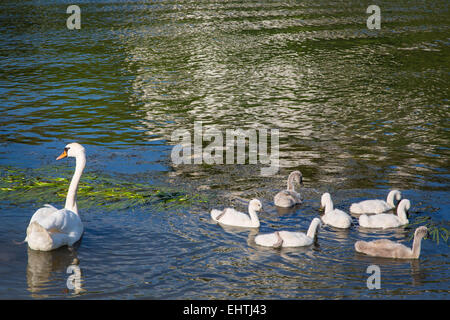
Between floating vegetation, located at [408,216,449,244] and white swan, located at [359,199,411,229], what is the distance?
295mm

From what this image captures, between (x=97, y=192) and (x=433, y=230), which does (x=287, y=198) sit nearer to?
(x=433, y=230)

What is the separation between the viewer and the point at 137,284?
34.9 feet

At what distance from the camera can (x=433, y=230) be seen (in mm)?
12602

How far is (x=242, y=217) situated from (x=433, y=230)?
3.79m

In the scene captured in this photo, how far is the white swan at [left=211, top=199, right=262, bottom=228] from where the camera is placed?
12812 millimetres

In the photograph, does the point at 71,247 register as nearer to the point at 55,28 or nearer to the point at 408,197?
the point at 408,197

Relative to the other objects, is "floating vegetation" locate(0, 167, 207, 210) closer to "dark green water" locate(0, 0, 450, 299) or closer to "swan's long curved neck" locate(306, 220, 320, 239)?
"dark green water" locate(0, 0, 450, 299)

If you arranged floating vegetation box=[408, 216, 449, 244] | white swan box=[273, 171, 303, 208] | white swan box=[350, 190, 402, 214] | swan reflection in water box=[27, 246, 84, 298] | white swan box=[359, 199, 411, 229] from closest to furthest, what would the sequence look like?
1. swan reflection in water box=[27, 246, 84, 298]
2. floating vegetation box=[408, 216, 449, 244]
3. white swan box=[359, 199, 411, 229]
4. white swan box=[350, 190, 402, 214]
5. white swan box=[273, 171, 303, 208]

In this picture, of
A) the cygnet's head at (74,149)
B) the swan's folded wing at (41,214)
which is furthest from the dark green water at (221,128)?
the cygnet's head at (74,149)

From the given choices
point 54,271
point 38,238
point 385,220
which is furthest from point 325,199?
point 38,238

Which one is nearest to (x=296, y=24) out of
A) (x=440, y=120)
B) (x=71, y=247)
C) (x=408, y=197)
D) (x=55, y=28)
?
(x=55, y=28)

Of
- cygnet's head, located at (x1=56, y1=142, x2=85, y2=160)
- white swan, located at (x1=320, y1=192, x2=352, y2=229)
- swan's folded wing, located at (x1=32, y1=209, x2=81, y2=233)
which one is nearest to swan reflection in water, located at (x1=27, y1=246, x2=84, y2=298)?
swan's folded wing, located at (x1=32, y1=209, x2=81, y2=233)

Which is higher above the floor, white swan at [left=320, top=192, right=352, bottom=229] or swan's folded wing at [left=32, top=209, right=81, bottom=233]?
swan's folded wing at [left=32, top=209, right=81, bottom=233]
